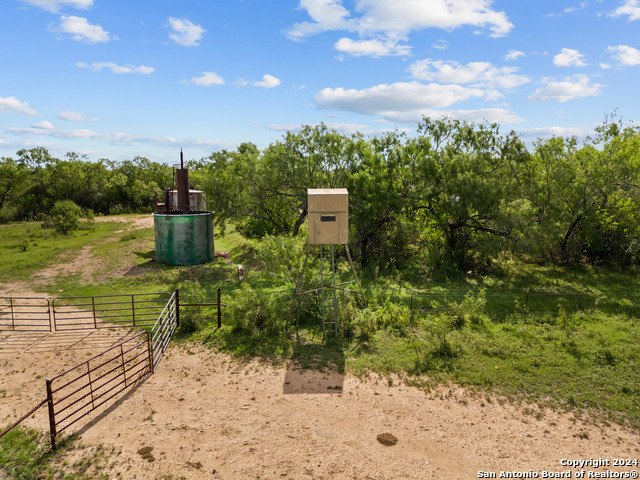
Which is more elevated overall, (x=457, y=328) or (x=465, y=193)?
(x=465, y=193)

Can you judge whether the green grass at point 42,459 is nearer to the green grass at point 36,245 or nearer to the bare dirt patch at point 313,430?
the bare dirt patch at point 313,430

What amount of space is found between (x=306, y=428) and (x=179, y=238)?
734 inches

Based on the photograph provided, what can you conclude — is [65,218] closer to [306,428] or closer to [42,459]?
[42,459]

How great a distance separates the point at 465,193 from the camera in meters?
22.1

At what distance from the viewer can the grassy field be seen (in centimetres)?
1095

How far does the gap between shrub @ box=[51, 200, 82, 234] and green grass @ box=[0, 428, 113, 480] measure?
34.9m

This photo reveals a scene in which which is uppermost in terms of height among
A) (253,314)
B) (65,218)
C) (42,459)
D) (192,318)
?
(65,218)

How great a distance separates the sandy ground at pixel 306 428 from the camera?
7906 millimetres

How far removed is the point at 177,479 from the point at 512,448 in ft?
22.1

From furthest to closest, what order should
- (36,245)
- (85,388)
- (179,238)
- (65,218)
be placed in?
(65,218) → (36,245) → (179,238) → (85,388)

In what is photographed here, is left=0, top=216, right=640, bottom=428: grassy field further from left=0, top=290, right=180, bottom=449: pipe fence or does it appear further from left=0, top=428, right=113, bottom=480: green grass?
left=0, top=428, right=113, bottom=480: green grass

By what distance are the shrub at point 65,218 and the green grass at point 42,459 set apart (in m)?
34.9

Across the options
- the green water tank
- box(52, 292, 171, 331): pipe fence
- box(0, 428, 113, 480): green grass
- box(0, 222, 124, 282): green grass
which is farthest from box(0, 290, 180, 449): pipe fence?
box(0, 222, 124, 282): green grass

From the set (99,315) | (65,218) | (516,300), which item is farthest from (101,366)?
(65,218)
